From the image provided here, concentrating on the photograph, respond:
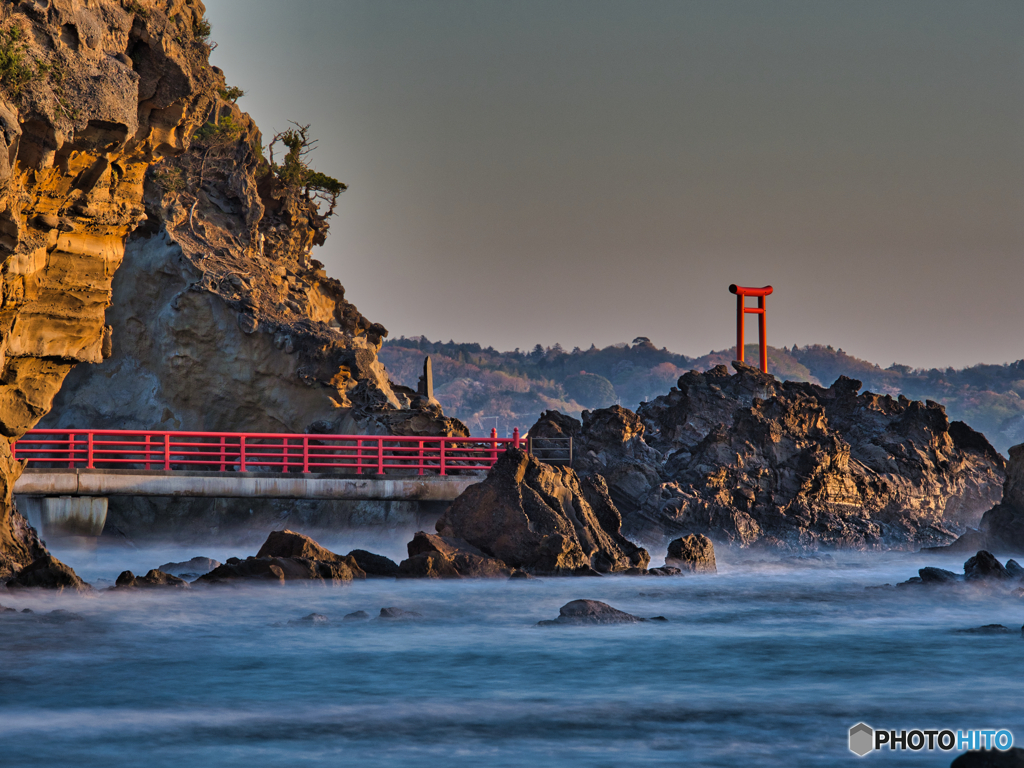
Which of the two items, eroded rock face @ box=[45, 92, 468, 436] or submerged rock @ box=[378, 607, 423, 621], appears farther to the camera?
eroded rock face @ box=[45, 92, 468, 436]

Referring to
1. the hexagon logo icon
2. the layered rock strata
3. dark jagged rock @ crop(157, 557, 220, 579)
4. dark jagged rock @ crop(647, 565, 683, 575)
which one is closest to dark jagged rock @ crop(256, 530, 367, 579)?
dark jagged rock @ crop(157, 557, 220, 579)

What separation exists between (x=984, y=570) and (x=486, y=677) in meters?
12.9

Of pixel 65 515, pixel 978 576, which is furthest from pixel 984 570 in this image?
pixel 65 515

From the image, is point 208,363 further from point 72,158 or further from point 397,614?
point 72,158

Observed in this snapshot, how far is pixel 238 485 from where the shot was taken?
25188 mm

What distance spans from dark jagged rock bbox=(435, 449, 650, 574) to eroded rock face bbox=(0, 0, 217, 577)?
26.9 feet

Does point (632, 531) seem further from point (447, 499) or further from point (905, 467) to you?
point (905, 467)

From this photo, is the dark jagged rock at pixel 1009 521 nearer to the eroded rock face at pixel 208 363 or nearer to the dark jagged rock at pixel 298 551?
the eroded rock face at pixel 208 363

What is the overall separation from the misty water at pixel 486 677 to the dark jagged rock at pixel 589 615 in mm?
247

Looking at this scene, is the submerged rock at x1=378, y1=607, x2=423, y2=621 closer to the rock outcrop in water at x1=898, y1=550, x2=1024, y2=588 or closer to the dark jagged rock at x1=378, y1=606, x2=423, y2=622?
the dark jagged rock at x1=378, y1=606, x2=423, y2=622

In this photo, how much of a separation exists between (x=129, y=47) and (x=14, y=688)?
9.50m

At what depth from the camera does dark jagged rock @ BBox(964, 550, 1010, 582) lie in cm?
2195

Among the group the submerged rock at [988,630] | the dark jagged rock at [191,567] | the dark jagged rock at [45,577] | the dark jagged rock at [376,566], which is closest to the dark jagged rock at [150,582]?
the dark jagged rock at [45,577]

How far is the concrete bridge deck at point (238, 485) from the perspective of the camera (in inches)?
947
